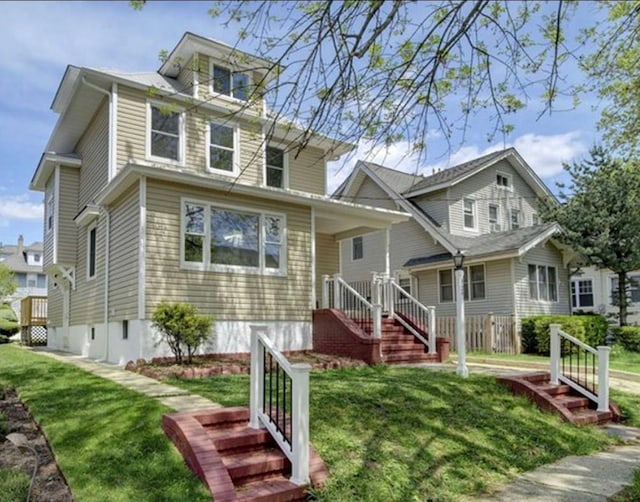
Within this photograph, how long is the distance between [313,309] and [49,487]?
881 cm

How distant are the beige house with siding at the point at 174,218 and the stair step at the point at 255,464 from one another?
5736 millimetres

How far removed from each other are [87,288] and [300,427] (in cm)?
1111

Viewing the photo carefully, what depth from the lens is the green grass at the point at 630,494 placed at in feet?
16.0

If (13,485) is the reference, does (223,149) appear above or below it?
above

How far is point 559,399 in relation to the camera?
27.5 feet

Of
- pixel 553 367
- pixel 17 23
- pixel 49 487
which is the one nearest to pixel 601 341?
pixel 553 367

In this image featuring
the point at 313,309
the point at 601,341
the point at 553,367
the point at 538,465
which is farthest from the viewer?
the point at 601,341

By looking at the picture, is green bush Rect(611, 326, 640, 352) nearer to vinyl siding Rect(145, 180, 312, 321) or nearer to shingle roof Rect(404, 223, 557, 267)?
shingle roof Rect(404, 223, 557, 267)

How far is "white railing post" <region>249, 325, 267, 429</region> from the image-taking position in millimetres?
5395

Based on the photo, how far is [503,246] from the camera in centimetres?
A: 1880

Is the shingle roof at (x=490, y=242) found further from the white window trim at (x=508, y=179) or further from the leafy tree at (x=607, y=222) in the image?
the white window trim at (x=508, y=179)

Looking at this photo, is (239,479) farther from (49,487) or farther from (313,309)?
(313,309)

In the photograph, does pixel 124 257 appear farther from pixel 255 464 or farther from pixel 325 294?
pixel 255 464

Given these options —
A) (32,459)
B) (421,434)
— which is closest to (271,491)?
(421,434)
